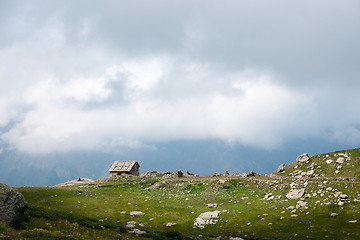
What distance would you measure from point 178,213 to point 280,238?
16184mm

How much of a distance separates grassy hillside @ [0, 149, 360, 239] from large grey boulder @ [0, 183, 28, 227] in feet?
3.22

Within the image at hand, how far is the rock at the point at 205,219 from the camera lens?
101 feet

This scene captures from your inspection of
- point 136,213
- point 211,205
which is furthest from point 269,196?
point 136,213

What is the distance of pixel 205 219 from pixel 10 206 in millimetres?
23100

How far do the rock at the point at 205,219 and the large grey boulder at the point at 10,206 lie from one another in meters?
20.1

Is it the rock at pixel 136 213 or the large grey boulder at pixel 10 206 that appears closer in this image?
the large grey boulder at pixel 10 206

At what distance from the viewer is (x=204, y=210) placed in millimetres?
36938

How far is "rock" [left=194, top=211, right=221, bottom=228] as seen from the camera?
101 ft

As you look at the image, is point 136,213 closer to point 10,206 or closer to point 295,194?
point 10,206

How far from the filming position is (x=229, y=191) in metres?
47.2

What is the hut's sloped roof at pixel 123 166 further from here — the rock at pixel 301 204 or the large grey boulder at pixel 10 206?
the large grey boulder at pixel 10 206

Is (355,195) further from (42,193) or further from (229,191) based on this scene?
(42,193)

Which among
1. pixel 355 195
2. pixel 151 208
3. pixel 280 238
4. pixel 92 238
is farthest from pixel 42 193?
pixel 355 195

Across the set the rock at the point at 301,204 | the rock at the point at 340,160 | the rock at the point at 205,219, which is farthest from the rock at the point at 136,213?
the rock at the point at 340,160
